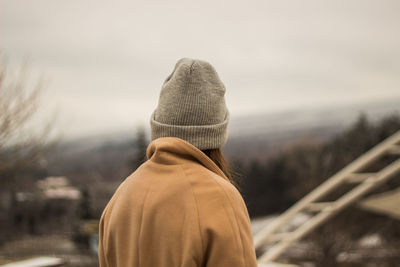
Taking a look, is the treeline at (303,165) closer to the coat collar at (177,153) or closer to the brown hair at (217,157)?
the brown hair at (217,157)

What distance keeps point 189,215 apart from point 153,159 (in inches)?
7.2

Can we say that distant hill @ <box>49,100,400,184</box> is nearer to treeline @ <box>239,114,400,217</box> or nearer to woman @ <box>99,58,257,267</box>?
treeline @ <box>239,114,400,217</box>

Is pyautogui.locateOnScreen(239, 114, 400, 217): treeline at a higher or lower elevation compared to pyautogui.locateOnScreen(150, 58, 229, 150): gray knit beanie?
lower

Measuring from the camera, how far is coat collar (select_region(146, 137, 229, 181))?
1001 mm

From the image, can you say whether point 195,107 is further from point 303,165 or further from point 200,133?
point 303,165

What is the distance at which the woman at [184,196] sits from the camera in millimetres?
911

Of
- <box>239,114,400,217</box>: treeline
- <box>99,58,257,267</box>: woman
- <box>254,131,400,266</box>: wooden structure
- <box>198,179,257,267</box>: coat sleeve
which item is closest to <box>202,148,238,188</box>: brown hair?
<box>99,58,257,267</box>: woman

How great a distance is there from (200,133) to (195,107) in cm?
6

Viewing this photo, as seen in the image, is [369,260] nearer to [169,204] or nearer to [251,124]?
[169,204]

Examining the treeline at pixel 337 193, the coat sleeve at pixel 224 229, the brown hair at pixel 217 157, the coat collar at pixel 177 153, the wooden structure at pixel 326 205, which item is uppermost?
the coat collar at pixel 177 153

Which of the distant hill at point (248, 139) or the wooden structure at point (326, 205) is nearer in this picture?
the wooden structure at point (326, 205)

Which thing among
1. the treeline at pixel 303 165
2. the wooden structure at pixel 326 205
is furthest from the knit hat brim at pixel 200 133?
the treeline at pixel 303 165

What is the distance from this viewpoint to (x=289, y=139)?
115 feet

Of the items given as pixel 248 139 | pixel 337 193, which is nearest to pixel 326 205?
pixel 337 193
